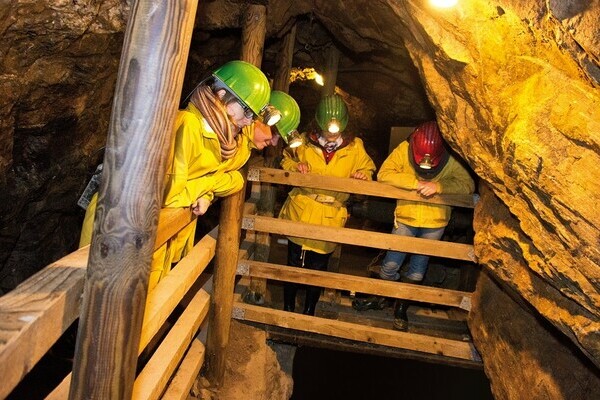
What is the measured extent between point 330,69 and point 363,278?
3.70 meters

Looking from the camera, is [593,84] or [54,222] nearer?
[593,84]

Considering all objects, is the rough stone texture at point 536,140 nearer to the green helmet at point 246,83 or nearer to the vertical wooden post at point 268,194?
the green helmet at point 246,83

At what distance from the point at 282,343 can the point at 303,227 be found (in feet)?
5.40

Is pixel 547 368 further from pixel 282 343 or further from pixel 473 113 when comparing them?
pixel 282 343

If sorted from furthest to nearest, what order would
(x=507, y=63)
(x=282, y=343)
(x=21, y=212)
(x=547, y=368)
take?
1. (x=282, y=343)
2. (x=21, y=212)
3. (x=547, y=368)
4. (x=507, y=63)

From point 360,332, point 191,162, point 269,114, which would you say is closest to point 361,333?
point 360,332

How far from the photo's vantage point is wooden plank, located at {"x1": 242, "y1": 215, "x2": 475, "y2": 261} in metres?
4.08

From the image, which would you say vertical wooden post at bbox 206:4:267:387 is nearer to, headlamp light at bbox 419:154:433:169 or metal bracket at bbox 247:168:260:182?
metal bracket at bbox 247:168:260:182

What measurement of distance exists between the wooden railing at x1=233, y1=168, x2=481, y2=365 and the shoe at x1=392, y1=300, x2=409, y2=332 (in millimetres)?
607

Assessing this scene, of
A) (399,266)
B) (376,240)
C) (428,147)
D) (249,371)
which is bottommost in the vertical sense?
(249,371)

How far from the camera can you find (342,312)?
17.4ft

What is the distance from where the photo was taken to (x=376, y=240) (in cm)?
416

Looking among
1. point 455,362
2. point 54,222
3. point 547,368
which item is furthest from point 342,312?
point 54,222

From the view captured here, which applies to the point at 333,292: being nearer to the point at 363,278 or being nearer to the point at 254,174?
the point at 363,278
